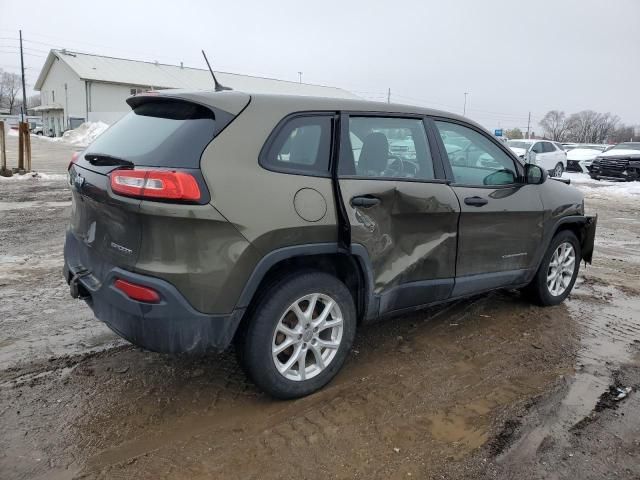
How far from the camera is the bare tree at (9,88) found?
330 feet

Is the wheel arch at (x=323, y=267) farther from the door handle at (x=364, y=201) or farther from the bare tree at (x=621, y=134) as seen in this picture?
the bare tree at (x=621, y=134)

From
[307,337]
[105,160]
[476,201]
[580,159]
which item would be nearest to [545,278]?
[476,201]

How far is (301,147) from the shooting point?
10.2 feet

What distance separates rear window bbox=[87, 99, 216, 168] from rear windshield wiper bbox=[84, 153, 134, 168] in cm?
3

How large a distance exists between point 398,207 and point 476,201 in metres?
0.83

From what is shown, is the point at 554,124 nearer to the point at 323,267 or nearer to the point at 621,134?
the point at 621,134

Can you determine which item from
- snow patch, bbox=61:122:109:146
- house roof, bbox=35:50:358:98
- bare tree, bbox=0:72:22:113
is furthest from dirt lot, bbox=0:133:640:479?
bare tree, bbox=0:72:22:113

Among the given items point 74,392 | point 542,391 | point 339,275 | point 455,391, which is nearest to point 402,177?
point 339,275

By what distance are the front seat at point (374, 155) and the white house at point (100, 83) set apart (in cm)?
4292

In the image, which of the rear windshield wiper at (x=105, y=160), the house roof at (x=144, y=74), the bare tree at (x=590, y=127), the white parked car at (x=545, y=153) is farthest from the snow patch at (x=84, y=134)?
the bare tree at (x=590, y=127)

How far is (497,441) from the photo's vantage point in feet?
9.37

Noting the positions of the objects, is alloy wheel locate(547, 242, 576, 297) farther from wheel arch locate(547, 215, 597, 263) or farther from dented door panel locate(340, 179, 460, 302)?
dented door panel locate(340, 179, 460, 302)

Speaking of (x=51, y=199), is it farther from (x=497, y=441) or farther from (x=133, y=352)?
(x=497, y=441)

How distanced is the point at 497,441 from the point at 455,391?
0.54 m
